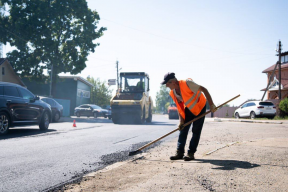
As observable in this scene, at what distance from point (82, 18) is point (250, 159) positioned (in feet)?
112

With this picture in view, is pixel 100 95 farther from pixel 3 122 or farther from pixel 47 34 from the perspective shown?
pixel 3 122

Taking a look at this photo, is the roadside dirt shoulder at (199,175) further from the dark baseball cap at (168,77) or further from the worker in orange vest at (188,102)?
the dark baseball cap at (168,77)

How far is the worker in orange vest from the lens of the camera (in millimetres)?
5664

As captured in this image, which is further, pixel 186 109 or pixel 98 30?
pixel 98 30

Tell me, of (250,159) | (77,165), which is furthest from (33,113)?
(250,159)

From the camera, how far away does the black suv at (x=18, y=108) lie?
1111cm

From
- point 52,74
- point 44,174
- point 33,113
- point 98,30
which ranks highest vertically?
point 98,30

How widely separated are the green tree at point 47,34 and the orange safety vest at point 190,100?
30.9m

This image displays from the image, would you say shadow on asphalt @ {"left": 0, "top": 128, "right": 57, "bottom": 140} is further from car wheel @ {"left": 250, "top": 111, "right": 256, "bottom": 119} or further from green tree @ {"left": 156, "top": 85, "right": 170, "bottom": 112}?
green tree @ {"left": 156, "top": 85, "right": 170, "bottom": 112}

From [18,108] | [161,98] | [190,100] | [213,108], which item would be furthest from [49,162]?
[161,98]

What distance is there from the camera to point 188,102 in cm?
580

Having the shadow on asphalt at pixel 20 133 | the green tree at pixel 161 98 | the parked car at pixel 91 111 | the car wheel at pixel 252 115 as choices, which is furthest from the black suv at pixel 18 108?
the green tree at pixel 161 98

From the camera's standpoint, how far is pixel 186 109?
244 inches

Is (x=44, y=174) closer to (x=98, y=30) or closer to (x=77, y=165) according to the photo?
(x=77, y=165)
